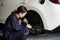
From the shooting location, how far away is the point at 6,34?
18.1ft

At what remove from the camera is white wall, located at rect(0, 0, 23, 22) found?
7319 millimetres

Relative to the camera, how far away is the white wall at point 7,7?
7.32 metres

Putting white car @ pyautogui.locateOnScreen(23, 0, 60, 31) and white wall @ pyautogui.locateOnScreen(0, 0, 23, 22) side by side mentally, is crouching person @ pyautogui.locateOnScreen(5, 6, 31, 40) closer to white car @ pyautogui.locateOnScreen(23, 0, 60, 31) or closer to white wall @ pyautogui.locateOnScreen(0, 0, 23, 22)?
white car @ pyautogui.locateOnScreen(23, 0, 60, 31)

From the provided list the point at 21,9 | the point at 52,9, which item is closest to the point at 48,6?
the point at 52,9

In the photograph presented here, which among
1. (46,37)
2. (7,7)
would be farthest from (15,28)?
(7,7)

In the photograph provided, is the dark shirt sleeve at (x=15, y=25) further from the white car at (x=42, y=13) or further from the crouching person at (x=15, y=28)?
the white car at (x=42, y=13)

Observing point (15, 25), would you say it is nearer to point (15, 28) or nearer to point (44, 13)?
point (15, 28)

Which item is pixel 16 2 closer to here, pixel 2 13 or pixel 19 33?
pixel 2 13

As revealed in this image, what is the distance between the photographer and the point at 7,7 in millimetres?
7598

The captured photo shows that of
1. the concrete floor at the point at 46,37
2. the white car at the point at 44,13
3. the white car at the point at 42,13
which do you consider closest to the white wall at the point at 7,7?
the white car at the point at 42,13

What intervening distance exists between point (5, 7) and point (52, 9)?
66.3 inches

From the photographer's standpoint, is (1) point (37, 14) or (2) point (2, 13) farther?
(2) point (2, 13)

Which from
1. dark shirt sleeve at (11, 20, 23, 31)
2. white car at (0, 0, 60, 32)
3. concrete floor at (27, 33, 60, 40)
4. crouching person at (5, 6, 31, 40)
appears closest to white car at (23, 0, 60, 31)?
white car at (0, 0, 60, 32)

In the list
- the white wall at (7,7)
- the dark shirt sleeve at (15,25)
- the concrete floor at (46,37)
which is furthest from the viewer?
the white wall at (7,7)
